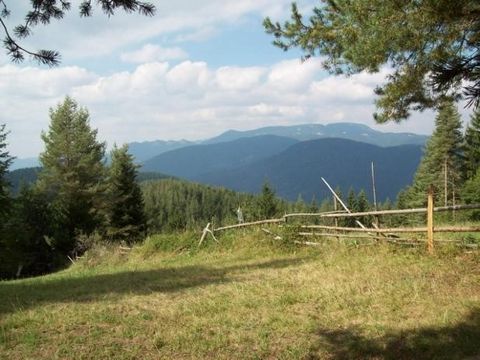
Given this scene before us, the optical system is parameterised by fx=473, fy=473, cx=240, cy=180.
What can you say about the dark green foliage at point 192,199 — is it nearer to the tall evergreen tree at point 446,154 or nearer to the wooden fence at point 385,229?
the tall evergreen tree at point 446,154

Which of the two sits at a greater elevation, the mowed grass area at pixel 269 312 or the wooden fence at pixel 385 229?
the wooden fence at pixel 385 229

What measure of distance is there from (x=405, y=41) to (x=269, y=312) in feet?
15.3

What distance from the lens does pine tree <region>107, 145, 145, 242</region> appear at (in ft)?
117

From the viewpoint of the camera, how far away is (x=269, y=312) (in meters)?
7.51

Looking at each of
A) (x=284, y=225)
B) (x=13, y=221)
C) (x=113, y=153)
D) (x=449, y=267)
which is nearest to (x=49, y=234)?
(x=13, y=221)

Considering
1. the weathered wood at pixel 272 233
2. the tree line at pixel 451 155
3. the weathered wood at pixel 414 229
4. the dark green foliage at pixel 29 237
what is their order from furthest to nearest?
the tree line at pixel 451 155, the dark green foliage at pixel 29 237, the weathered wood at pixel 272 233, the weathered wood at pixel 414 229

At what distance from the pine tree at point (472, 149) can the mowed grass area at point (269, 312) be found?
33.7m

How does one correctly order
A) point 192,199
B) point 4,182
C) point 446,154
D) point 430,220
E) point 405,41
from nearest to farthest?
1. point 405,41
2. point 430,220
3. point 4,182
4. point 446,154
5. point 192,199

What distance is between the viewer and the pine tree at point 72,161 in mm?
37406

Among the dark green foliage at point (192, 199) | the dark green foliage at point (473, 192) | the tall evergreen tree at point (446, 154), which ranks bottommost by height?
the dark green foliage at point (192, 199)

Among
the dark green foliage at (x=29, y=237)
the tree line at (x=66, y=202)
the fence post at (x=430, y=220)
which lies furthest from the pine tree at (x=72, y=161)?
the fence post at (x=430, y=220)

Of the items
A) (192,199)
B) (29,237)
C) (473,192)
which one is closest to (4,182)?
(29,237)

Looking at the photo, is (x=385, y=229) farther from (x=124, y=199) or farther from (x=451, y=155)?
→ (x=451, y=155)

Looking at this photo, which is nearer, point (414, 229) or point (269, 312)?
point (269, 312)
